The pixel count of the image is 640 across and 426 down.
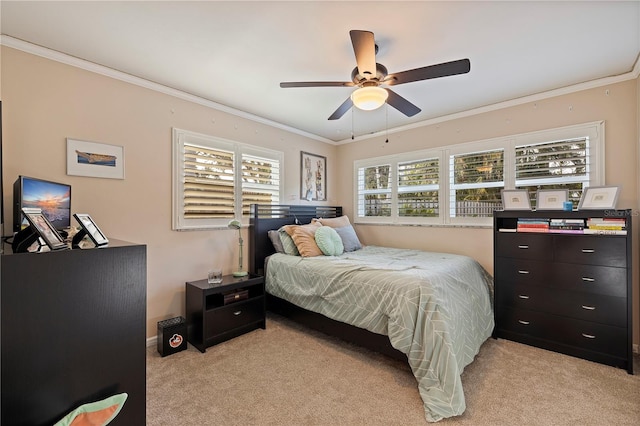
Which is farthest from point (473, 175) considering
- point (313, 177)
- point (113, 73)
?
point (113, 73)

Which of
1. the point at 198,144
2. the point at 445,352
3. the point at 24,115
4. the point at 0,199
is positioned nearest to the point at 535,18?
the point at 445,352

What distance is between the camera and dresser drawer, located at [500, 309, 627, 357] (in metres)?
2.38

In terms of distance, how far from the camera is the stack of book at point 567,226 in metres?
2.58

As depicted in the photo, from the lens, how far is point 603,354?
2.42 meters

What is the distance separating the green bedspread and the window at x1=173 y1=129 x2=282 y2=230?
2.94 ft

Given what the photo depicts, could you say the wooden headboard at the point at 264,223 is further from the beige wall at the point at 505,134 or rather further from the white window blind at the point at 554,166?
the white window blind at the point at 554,166

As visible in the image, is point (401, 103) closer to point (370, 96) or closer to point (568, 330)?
point (370, 96)

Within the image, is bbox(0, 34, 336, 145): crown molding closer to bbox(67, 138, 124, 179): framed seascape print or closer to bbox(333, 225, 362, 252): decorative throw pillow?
bbox(67, 138, 124, 179): framed seascape print

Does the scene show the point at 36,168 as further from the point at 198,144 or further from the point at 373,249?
the point at 373,249

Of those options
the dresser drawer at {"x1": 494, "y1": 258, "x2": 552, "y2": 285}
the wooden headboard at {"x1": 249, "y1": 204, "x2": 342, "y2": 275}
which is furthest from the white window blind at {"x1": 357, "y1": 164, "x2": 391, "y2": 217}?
the dresser drawer at {"x1": 494, "y1": 258, "x2": 552, "y2": 285}

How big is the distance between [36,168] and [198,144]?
53.1 inches

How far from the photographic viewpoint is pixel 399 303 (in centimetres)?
219

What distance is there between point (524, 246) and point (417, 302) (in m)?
1.53

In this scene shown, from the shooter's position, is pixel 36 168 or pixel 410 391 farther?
pixel 36 168
